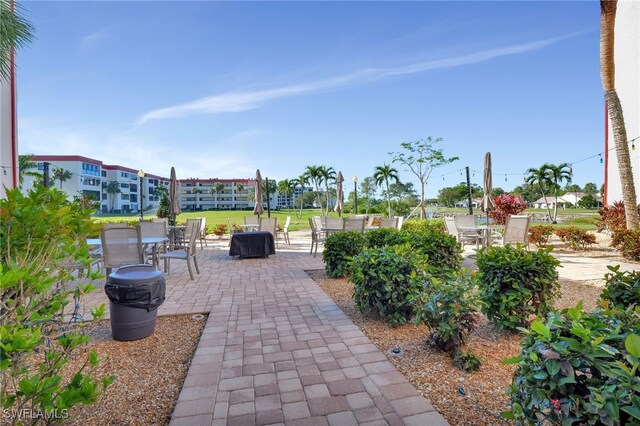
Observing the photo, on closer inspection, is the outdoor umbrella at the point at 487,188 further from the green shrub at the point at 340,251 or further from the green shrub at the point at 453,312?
the green shrub at the point at 453,312

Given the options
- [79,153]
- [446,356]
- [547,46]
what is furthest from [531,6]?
[79,153]

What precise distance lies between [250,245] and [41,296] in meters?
6.60

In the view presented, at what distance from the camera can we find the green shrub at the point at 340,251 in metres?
5.68

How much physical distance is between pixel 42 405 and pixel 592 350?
176 centimetres

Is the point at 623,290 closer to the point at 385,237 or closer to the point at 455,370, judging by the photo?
the point at 455,370

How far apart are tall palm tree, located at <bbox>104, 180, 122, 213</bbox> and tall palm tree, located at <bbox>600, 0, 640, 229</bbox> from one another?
84.8 meters

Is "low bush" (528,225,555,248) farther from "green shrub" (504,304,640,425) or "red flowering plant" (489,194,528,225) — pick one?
"green shrub" (504,304,640,425)

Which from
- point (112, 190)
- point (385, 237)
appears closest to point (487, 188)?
point (385, 237)

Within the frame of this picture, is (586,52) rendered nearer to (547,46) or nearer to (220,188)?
(547,46)

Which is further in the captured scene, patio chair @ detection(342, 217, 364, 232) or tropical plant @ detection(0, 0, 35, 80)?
patio chair @ detection(342, 217, 364, 232)

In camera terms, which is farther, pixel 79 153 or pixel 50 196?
pixel 79 153

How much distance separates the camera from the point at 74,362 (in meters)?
2.56

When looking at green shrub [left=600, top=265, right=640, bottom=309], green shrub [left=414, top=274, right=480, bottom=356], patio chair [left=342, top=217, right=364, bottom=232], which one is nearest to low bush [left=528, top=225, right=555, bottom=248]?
patio chair [left=342, top=217, right=364, bottom=232]

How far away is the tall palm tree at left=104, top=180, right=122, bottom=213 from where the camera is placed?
74188 millimetres
